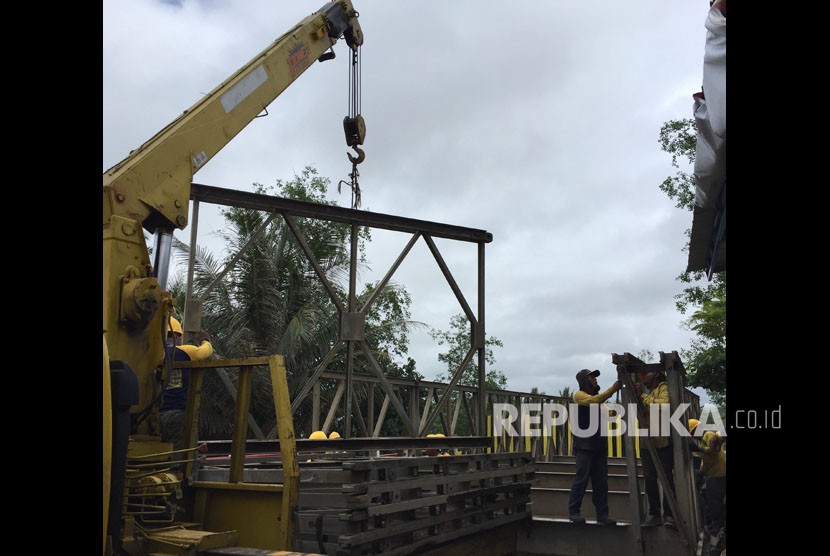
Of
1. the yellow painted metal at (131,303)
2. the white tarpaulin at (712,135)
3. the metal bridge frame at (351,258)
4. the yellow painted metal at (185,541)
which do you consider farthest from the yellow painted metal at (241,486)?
the white tarpaulin at (712,135)

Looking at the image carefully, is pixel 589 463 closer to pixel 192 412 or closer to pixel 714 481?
pixel 714 481

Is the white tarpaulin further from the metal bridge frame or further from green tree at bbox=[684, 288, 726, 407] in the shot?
green tree at bbox=[684, 288, 726, 407]

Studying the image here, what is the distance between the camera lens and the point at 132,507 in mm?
4742

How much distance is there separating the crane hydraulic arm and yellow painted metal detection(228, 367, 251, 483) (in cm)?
58

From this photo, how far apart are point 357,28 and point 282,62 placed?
2371mm

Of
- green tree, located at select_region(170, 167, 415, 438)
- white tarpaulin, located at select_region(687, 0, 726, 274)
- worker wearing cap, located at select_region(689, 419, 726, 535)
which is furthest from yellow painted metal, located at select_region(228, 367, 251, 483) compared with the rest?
green tree, located at select_region(170, 167, 415, 438)

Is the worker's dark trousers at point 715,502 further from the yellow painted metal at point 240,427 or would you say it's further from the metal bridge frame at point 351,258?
the yellow painted metal at point 240,427

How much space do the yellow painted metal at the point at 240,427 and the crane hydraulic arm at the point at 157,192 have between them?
0.58 metres

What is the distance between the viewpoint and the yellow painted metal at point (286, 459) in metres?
4.54

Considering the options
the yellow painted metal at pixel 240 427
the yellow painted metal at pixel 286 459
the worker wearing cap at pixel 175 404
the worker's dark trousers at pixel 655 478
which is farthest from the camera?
the worker's dark trousers at pixel 655 478

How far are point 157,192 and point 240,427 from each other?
6.01 feet

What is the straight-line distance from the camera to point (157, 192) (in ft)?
17.9
